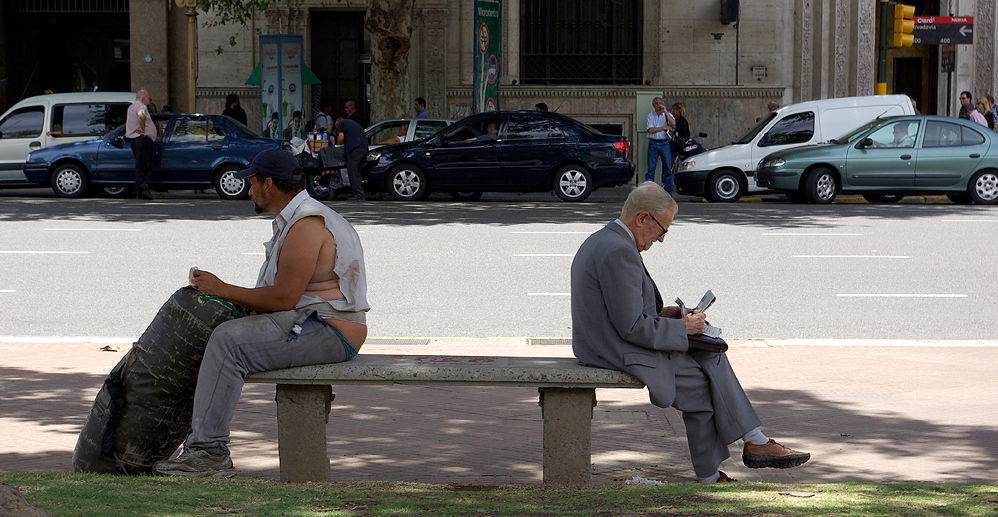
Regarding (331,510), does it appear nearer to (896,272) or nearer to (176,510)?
(176,510)

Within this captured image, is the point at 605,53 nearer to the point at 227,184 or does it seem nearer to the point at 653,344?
the point at 227,184

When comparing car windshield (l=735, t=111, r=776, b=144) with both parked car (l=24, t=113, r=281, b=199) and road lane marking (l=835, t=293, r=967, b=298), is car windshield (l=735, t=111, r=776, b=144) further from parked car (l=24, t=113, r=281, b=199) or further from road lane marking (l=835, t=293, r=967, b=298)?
road lane marking (l=835, t=293, r=967, b=298)

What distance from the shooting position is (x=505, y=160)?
2002 cm

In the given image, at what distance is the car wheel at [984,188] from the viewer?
19.4 metres

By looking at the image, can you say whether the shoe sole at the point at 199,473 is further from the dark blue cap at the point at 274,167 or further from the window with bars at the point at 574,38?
the window with bars at the point at 574,38

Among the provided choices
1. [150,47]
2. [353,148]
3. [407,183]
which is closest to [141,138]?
[353,148]

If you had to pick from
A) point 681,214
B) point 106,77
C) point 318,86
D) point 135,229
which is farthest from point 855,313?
point 106,77

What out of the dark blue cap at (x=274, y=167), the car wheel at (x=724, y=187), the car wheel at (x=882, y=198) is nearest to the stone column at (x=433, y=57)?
the car wheel at (x=724, y=187)

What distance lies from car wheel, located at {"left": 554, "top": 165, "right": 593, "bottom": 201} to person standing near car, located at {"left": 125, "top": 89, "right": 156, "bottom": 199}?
274 inches

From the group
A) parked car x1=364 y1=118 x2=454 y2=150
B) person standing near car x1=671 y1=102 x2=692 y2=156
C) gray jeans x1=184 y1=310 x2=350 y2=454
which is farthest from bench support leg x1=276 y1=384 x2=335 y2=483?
person standing near car x1=671 y1=102 x2=692 y2=156

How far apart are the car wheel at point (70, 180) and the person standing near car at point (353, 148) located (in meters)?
4.58

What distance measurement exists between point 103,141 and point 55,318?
1210 centimetres

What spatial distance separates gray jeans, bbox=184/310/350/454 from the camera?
4746mm

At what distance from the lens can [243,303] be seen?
492cm
